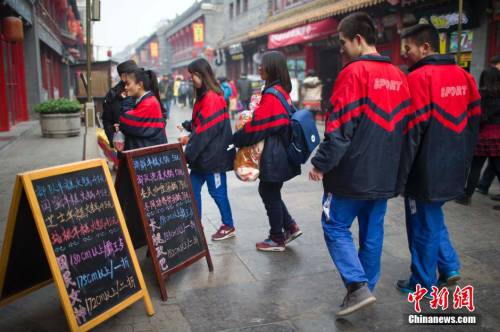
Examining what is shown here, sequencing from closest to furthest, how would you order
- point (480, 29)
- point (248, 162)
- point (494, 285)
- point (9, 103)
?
point (494, 285) → point (248, 162) → point (480, 29) → point (9, 103)

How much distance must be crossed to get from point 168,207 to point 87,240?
803mm

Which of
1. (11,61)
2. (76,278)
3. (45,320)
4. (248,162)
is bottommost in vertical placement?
(45,320)

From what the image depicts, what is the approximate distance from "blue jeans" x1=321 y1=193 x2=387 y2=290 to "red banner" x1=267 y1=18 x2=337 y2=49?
1233 cm

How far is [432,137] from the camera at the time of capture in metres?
3.13

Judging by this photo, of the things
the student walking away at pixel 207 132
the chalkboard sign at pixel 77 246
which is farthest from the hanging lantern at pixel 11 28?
the chalkboard sign at pixel 77 246

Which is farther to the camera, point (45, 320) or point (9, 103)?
point (9, 103)

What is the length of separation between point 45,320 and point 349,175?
2222mm

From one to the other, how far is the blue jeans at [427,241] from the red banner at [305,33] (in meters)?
12.1

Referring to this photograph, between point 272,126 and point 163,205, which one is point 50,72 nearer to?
point 272,126

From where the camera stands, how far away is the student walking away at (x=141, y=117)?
458 cm

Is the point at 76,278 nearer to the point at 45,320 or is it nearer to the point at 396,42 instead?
the point at 45,320

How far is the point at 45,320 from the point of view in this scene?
3.25m

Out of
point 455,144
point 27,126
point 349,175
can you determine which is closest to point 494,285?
point 455,144

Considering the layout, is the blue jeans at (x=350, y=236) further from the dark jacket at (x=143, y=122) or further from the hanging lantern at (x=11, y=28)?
the hanging lantern at (x=11, y=28)
